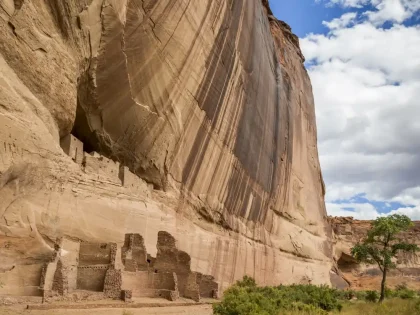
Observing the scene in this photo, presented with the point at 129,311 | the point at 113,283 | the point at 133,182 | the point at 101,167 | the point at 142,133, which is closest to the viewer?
the point at 129,311

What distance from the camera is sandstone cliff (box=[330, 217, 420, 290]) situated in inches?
1797

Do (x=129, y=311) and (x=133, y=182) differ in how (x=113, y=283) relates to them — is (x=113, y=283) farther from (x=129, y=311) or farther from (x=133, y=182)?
(x=133, y=182)

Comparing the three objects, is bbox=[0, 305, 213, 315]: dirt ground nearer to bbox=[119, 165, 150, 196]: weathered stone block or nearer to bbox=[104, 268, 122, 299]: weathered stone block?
bbox=[104, 268, 122, 299]: weathered stone block

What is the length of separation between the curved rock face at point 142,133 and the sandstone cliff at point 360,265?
1824 cm

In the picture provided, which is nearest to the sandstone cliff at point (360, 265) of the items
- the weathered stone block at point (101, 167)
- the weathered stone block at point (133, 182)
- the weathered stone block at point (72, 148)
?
the weathered stone block at point (133, 182)

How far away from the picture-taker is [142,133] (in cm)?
1780

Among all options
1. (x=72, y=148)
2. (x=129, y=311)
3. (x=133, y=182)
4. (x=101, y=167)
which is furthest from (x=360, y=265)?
(x=129, y=311)

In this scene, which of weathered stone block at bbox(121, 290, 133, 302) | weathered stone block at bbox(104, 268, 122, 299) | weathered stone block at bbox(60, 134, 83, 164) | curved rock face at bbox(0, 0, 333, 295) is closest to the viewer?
curved rock face at bbox(0, 0, 333, 295)

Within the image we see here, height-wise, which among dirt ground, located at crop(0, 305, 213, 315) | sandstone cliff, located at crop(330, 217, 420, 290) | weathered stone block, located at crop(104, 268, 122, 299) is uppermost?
sandstone cliff, located at crop(330, 217, 420, 290)

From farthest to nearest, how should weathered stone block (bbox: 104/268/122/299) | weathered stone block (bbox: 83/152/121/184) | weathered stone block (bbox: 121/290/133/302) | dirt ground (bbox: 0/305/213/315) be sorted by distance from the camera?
weathered stone block (bbox: 83/152/121/184)
weathered stone block (bbox: 104/268/122/299)
weathered stone block (bbox: 121/290/133/302)
dirt ground (bbox: 0/305/213/315)

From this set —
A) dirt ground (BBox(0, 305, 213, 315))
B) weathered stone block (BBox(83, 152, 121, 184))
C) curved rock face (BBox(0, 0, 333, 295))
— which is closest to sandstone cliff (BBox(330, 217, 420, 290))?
curved rock face (BBox(0, 0, 333, 295))

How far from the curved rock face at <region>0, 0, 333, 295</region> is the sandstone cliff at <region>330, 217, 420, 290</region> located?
59.8 ft

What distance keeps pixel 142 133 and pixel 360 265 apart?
37.5 m

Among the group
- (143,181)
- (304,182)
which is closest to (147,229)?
(143,181)
